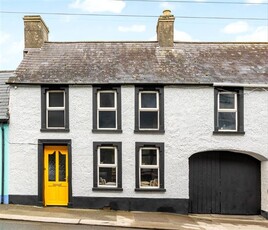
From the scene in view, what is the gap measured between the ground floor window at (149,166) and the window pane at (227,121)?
2665 mm

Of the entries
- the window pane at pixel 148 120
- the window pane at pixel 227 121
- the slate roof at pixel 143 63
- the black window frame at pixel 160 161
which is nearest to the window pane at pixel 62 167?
the black window frame at pixel 160 161

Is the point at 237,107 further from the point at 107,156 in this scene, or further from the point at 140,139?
the point at 107,156

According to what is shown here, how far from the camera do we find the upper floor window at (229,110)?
38.4 feet

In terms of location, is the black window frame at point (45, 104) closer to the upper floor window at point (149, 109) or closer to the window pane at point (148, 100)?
the upper floor window at point (149, 109)

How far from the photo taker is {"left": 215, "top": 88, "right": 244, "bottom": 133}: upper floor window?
11.7 m

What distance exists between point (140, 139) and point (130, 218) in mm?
3050

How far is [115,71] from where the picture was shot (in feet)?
39.8

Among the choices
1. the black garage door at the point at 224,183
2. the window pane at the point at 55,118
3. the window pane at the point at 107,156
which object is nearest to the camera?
the window pane at the point at 107,156

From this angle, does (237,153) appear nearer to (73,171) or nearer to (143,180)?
(143,180)

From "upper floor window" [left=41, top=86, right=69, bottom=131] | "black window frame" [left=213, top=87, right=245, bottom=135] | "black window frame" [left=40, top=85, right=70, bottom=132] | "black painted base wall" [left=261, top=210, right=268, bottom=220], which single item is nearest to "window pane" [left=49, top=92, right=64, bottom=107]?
"upper floor window" [left=41, top=86, right=69, bottom=131]

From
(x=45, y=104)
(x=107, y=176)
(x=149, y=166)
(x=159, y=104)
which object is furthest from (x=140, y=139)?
(x=45, y=104)

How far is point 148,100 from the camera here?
11914 mm

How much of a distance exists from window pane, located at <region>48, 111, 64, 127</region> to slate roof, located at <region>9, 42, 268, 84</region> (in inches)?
50.7

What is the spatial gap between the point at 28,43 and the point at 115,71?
14.8 feet
